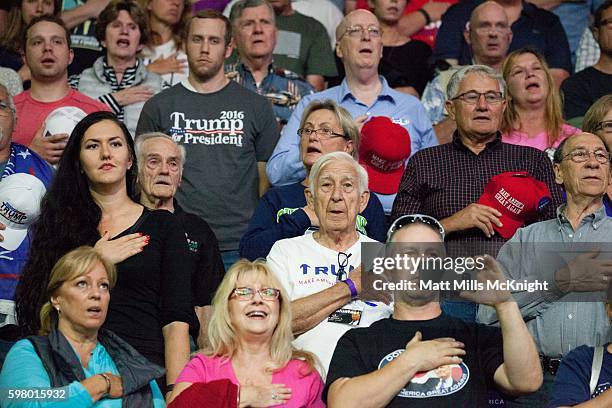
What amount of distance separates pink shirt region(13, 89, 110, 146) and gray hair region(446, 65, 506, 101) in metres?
2.26

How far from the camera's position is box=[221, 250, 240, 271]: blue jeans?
291 inches

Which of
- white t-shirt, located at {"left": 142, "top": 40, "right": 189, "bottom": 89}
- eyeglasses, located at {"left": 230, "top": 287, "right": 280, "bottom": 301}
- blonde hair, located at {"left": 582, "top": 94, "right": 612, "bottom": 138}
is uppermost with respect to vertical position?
white t-shirt, located at {"left": 142, "top": 40, "right": 189, "bottom": 89}

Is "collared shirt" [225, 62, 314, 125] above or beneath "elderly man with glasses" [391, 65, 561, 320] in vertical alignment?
above

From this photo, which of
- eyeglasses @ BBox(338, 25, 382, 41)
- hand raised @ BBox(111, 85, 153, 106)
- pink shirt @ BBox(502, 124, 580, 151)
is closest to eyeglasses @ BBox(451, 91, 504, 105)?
pink shirt @ BBox(502, 124, 580, 151)

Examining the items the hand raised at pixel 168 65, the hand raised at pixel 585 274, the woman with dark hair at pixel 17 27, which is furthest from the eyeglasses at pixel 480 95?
the woman with dark hair at pixel 17 27

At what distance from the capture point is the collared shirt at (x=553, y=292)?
5691 mm

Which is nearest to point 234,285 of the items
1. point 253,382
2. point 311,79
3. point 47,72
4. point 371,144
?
point 253,382

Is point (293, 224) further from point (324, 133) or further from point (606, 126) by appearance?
point (606, 126)

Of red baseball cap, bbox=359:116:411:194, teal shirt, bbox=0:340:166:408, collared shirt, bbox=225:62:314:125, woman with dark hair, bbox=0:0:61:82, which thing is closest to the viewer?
teal shirt, bbox=0:340:166:408

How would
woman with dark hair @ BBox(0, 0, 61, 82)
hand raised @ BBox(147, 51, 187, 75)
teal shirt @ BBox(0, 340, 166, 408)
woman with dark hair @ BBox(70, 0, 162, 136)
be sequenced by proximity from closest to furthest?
teal shirt @ BBox(0, 340, 166, 408)
woman with dark hair @ BBox(70, 0, 162, 136)
hand raised @ BBox(147, 51, 187, 75)
woman with dark hair @ BBox(0, 0, 61, 82)

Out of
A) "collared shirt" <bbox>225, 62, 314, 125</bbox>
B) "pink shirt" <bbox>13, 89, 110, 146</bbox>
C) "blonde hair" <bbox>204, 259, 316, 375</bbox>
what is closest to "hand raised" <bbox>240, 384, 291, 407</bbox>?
"blonde hair" <bbox>204, 259, 316, 375</bbox>

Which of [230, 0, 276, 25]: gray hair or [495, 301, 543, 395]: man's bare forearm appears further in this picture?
[230, 0, 276, 25]: gray hair

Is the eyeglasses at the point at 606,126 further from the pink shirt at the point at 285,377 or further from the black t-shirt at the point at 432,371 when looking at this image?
the pink shirt at the point at 285,377

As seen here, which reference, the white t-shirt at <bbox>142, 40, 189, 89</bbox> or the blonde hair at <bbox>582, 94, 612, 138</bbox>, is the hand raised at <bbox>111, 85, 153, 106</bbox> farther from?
the blonde hair at <bbox>582, 94, 612, 138</bbox>
